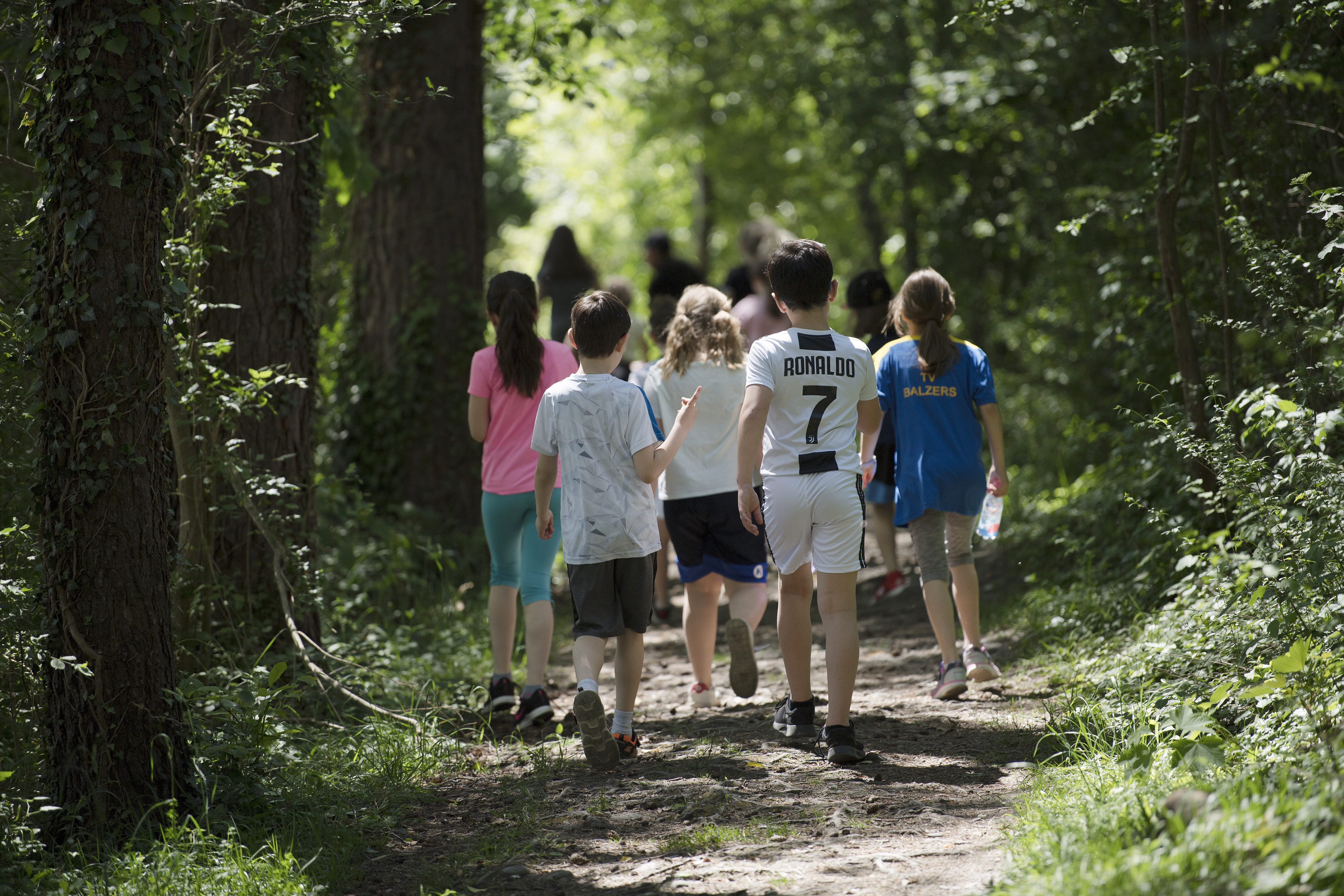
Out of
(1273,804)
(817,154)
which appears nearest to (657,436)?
(1273,804)

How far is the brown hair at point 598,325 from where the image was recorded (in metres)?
4.90

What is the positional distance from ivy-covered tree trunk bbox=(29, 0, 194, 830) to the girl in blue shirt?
3463 mm

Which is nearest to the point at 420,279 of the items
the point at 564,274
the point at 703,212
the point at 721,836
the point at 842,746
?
the point at 564,274

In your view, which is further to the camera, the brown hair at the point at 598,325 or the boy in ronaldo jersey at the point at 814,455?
the brown hair at the point at 598,325

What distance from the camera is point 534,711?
18.4 ft

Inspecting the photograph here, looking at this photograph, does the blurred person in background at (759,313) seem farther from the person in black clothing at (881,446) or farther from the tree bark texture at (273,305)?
the tree bark texture at (273,305)

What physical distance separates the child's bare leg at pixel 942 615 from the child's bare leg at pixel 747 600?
0.82 meters

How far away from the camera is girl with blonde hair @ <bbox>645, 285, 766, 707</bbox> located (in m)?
5.70

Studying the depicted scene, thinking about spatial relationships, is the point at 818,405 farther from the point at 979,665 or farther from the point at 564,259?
the point at 564,259

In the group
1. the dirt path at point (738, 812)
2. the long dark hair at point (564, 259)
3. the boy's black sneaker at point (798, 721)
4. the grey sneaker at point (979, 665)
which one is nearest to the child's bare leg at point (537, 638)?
the dirt path at point (738, 812)

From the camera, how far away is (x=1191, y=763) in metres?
3.62

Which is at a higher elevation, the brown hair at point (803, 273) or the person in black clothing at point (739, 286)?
the person in black clothing at point (739, 286)

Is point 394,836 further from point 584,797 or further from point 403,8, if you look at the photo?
point 403,8

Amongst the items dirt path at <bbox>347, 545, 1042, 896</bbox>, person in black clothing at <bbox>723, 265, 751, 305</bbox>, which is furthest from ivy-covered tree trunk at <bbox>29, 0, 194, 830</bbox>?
person in black clothing at <bbox>723, 265, 751, 305</bbox>
